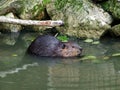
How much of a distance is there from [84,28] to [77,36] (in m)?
0.26

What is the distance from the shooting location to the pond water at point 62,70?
611cm

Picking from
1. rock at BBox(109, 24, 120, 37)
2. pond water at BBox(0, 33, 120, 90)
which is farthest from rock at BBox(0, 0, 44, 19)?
rock at BBox(109, 24, 120, 37)

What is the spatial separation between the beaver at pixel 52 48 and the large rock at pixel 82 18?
132 cm

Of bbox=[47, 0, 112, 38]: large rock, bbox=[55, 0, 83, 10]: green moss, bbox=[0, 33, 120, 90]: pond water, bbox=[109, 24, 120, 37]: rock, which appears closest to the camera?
bbox=[0, 33, 120, 90]: pond water

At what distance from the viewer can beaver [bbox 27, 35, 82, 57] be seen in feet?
25.9

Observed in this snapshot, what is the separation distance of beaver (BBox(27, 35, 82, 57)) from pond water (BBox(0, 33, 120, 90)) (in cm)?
20

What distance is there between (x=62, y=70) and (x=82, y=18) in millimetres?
2741

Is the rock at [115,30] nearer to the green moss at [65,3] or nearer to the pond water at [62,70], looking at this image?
the pond water at [62,70]

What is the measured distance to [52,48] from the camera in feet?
26.1

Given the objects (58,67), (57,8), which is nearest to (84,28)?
(57,8)

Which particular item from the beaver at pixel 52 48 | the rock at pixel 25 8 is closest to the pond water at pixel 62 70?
the beaver at pixel 52 48

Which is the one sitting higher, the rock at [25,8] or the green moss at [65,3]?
the green moss at [65,3]

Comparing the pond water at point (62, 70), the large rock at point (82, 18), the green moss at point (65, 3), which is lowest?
the pond water at point (62, 70)

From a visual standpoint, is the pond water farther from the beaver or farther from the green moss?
the green moss
